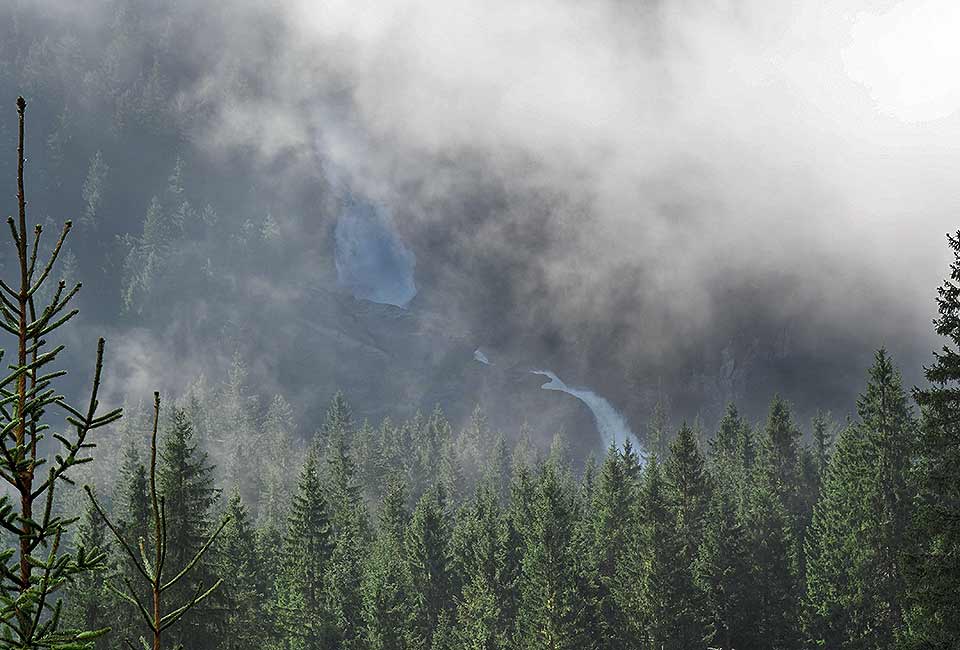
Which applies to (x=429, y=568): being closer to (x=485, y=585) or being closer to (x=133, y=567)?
(x=485, y=585)

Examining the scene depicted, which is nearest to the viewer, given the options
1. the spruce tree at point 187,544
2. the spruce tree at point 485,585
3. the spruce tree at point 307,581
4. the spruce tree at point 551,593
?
the spruce tree at point 187,544

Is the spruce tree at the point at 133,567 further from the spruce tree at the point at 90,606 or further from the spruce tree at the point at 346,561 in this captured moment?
the spruce tree at the point at 346,561

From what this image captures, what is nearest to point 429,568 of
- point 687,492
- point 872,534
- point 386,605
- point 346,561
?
point 346,561

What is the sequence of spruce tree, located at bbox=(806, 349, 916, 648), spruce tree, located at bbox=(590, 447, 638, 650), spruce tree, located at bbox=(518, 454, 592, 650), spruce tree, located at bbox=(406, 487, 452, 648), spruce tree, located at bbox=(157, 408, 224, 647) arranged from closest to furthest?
spruce tree, located at bbox=(157, 408, 224, 647), spruce tree, located at bbox=(518, 454, 592, 650), spruce tree, located at bbox=(806, 349, 916, 648), spruce tree, located at bbox=(590, 447, 638, 650), spruce tree, located at bbox=(406, 487, 452, 648)

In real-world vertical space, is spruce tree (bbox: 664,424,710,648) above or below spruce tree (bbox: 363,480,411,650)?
above

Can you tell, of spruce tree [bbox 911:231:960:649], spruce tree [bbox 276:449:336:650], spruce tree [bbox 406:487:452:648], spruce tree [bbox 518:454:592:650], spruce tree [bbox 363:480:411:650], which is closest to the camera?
spruce tree [bbox 911:231:960:649]

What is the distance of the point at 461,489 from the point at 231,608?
74543 millimetres

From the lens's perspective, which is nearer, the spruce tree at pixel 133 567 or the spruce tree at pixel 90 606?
the spruce tree at pixel 133 567

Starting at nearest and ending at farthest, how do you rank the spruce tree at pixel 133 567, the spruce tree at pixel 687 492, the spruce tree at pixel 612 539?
1. the spruce tree at pixel 133 567
2. the spruce tree at pixel 612 539
3. the spruce tree at pixel 687 492

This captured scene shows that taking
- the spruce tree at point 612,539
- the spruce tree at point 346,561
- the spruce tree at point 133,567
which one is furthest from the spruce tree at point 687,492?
the spruce tree at point 133,567

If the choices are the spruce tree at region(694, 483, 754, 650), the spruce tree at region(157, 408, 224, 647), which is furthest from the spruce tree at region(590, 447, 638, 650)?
the spruce tree at region(157, 408, 224, 647)

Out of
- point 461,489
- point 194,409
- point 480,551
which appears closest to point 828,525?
point 480,551

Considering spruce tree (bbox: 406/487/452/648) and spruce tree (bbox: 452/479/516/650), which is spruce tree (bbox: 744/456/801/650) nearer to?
spruce tree (bbox: 452/479/516/650)

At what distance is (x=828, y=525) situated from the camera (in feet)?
135
